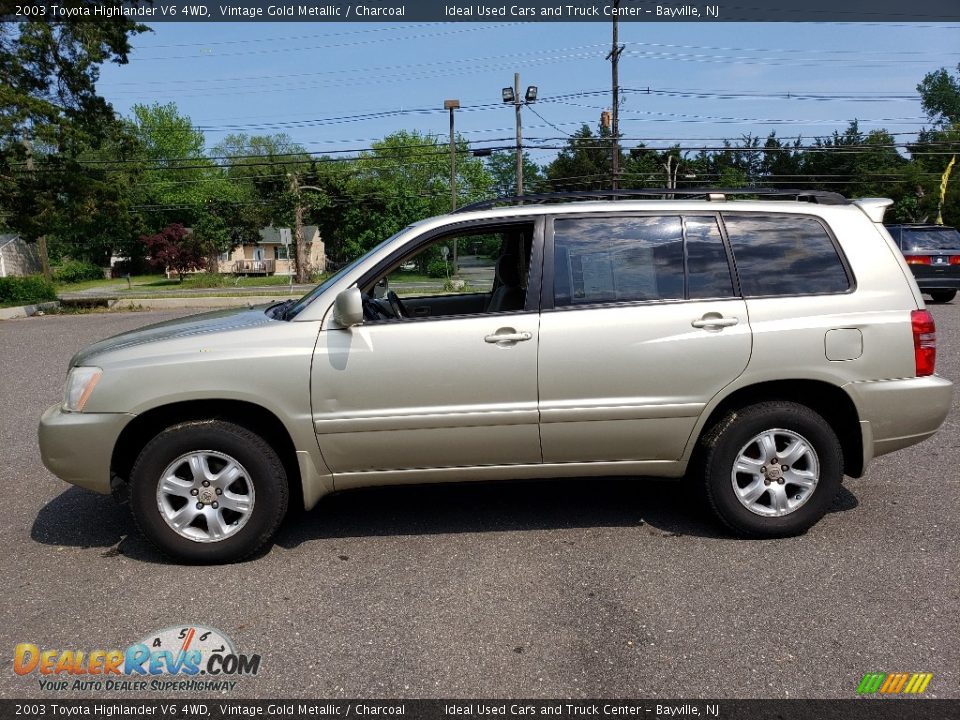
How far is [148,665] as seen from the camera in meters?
3.13

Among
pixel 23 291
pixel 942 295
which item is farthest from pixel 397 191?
pixel 942 295

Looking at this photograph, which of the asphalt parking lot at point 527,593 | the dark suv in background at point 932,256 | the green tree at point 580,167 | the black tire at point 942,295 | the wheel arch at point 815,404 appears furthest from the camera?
the green tree at point 580,167

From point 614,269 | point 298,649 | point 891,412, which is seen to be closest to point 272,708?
point 298,649

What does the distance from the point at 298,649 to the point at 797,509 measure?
8.86 feet

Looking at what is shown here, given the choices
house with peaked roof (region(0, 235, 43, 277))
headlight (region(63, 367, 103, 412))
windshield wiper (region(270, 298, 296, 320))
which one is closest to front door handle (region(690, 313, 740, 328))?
windshield wiper (region(270, 298, 296, 320))

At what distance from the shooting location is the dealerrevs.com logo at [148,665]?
9.82 feet

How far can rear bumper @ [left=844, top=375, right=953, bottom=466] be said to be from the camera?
4.19 meters

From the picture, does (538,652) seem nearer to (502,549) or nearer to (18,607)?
(502,549)

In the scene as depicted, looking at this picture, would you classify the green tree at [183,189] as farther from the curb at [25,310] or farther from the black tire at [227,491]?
the black tire at [227,491]

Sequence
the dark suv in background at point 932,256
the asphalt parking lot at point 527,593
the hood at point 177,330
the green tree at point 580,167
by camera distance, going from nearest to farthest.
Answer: the asphalt parking lot at point 527,593, the hood at point 177,330, the dark suv in background at point 932,256, the green tree at point 580,167

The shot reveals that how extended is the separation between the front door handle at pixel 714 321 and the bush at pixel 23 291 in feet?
88.5

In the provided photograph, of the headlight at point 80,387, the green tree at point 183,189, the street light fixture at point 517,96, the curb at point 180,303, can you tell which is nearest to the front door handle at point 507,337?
the headlight at point 80,387

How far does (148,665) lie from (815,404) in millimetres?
3599

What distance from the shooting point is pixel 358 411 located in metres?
4.00
